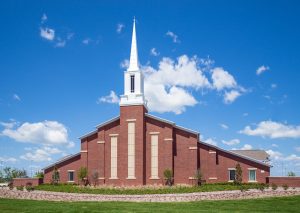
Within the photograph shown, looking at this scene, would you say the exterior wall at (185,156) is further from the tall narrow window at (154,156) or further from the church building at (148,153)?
the tall narrow window at (154,156)

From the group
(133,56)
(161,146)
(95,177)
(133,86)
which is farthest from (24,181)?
(133,56)

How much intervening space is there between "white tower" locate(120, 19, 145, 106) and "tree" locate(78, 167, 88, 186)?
9716 millimetres

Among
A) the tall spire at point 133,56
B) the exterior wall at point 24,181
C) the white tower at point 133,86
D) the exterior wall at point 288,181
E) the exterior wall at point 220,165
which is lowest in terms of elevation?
the exterior wall at point 24,181

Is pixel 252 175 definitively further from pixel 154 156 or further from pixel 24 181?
pixel 24 181

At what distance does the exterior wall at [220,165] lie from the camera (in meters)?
47.7

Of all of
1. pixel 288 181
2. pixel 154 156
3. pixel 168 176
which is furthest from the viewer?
pixel 154 156

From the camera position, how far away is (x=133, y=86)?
1987 inches

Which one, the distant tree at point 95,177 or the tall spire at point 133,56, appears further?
the tall spire at point 133,56

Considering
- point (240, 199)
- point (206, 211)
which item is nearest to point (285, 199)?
point (240, 199)

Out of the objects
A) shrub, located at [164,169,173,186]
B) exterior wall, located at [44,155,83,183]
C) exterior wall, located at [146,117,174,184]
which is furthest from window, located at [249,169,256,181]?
exterior wall, located at [44,155,83,183]

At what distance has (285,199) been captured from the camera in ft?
107

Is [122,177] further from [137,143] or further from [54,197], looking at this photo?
[54,197]

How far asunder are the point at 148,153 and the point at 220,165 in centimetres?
913

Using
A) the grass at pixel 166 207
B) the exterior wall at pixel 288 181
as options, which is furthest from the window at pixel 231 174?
the grass at pixel 166 207
